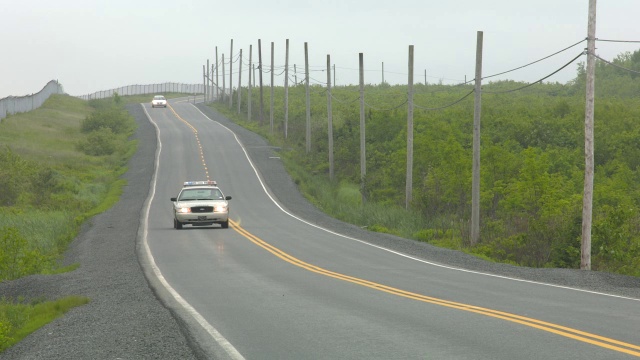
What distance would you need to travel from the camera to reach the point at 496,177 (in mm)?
42125

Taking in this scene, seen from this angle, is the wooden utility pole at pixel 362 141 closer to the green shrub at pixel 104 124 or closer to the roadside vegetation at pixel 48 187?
the roadside vegetation at pixel 48 187

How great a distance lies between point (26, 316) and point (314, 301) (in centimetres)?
544

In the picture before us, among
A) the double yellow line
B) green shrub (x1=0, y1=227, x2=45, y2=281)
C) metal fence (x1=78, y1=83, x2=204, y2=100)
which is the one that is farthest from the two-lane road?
metal fence (x1=78, y1=83, x2=204, y2=100)

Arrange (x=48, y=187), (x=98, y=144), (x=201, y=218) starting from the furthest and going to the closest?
(x=98, y=144) → (x=48, y=187) → (x=201, y=218)

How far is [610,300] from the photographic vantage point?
593 inches

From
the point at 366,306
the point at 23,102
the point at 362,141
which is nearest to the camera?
the point at 366,306

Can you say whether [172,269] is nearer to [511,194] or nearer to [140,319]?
[140,319]

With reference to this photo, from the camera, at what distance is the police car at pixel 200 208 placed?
34906 millimetres

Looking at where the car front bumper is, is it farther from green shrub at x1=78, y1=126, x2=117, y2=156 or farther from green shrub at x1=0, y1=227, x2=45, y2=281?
green shrub at x1=78, y1=126, x2=117, y2=156

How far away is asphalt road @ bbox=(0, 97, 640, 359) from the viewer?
10.7 meters

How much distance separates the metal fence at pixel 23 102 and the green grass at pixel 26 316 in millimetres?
71160

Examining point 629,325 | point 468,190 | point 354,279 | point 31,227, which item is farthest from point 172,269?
point 468,190

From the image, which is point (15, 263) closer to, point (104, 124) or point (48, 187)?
point (48, 187)

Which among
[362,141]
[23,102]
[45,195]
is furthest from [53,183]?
[23,102]
